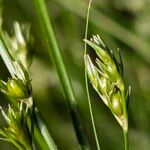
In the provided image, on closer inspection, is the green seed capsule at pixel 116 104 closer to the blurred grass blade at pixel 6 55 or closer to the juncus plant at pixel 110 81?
the juncus plant at pixel 110 81

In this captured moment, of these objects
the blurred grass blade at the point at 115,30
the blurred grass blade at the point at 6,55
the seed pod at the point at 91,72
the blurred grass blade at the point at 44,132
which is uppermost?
the blurred grass blade at the point at 115,30

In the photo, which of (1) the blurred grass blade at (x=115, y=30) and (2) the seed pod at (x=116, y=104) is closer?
(2) the seed pod at (x=116, y=104)

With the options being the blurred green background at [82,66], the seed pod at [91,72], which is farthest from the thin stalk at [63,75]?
the blurred green background at [82,66]

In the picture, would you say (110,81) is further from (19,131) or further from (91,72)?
(19,131)

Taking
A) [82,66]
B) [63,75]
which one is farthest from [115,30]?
[63,75]

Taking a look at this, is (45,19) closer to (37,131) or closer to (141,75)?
(37,131)

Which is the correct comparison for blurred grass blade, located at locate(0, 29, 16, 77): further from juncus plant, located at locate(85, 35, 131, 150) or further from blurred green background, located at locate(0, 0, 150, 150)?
blurred green background, located at locate(0, 0, 150, 150)

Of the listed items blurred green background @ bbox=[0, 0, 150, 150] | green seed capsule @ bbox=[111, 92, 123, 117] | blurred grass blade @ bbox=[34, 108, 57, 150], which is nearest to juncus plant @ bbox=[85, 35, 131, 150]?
green seed capsule @ bbox=[111, 92, 123, 117]
